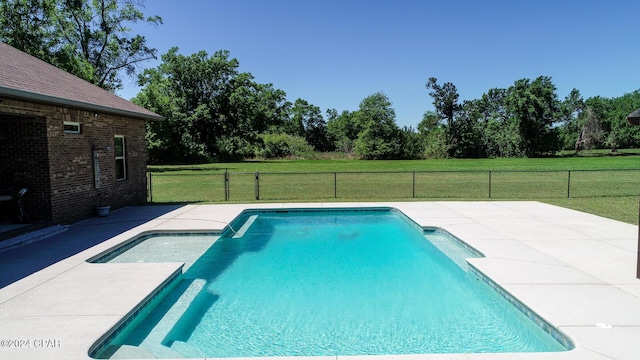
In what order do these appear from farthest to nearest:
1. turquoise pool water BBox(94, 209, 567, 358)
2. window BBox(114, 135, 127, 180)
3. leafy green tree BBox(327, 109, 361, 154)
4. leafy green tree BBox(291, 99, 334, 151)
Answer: leafy green tree BBox(291, 99, 334, 151), leafy green tree BBox(327, 109, 361, 154), window BBox(114, 135, 127, 180), turquoise pool water BBox(94, 209, 567, 358)

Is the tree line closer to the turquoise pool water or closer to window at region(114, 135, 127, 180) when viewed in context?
window at region(114, 135, 127, 180)

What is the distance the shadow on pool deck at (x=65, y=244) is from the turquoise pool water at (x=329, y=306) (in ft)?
2.75

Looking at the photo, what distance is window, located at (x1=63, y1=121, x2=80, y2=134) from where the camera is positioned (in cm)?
875

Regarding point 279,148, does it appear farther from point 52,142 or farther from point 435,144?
point 52,142

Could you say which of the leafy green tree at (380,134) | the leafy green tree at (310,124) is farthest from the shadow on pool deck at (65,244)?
the leafy green tree at (310,124)

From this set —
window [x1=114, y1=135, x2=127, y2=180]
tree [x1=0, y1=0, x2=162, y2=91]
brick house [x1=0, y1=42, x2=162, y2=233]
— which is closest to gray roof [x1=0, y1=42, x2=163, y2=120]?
brick house [x1=0, y1=42, x2=162, y2=233]

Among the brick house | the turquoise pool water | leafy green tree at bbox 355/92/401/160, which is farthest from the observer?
leafy green tree at bbox 355/92/401/160

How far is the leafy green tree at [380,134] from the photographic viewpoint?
50.0 m

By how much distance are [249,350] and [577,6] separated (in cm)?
2363

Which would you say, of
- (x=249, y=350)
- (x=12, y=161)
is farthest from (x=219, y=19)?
(x=249, y=350)

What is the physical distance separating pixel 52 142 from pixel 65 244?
254cm

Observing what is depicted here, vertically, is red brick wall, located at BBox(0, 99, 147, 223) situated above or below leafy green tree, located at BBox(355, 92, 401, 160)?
below

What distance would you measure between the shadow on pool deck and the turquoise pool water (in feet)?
2.75

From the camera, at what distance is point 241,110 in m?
45.4
